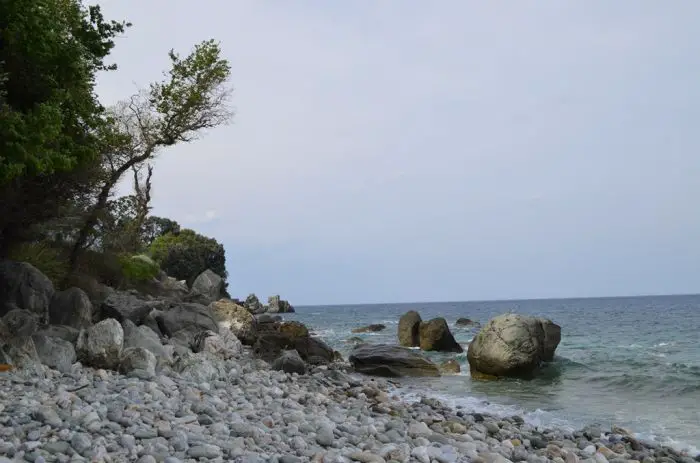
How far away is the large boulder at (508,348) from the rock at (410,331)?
1009 centimetres

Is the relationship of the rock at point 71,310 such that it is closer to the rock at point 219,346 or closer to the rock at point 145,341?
the rock at point 145,341

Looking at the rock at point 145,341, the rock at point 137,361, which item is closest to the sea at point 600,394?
the rock at point 145,341

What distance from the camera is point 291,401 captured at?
10555 millimetres

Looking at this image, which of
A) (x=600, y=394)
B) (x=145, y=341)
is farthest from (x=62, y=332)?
(x=600, y=394)

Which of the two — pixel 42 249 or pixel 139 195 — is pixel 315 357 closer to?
pixel 42 249

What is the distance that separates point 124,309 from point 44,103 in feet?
20.3

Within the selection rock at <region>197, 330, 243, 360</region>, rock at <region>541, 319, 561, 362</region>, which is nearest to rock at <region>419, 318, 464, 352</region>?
rock at <region>541, 319, 561, 362</region>

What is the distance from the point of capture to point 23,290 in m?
13.3

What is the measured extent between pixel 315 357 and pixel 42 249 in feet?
27.6

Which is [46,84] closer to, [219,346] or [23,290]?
[23,290]

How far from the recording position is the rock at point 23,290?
42.7ft

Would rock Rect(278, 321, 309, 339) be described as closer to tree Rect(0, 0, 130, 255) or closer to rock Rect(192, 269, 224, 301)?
tree Rect(0, 0, 130, 255)

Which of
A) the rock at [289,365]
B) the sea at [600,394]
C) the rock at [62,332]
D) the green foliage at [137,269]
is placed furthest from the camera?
Result: the green foliage at [137,269]

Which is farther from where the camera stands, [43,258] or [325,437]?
[43,258]
